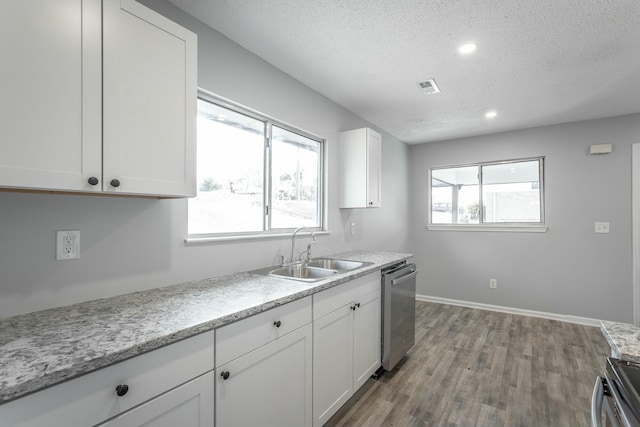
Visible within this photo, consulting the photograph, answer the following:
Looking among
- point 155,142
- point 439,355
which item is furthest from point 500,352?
point 155,142

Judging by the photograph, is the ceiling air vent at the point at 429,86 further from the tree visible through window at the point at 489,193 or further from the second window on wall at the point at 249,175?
the tree visible through window at the point at 489,193

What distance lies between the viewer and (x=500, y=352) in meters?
2.95

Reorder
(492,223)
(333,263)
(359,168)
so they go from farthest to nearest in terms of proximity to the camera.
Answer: (492,223)
(359,168)
(333,263)

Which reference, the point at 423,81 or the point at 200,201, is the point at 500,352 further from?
the point at 200,201

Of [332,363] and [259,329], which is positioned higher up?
[259,329]

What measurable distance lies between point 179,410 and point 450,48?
2.55 metres

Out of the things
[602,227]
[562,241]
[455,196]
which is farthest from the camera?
[455,196]

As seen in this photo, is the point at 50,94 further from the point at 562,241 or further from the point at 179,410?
the point at 562,241

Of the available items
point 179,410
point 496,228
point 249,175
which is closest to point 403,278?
point 249,175

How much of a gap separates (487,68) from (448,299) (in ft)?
11.1

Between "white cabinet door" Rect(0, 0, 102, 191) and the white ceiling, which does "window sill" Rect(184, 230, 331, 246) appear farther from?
the white ceiling

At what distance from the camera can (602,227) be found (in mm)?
3582

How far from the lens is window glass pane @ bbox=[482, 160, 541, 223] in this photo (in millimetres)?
4051

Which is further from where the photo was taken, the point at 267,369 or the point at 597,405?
the point at 267,369
